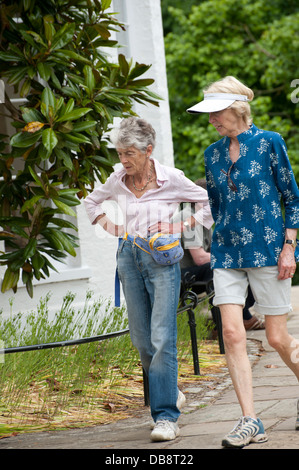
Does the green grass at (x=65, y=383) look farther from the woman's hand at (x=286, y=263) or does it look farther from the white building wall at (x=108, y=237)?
the woman's hand at (x=286, y=263)

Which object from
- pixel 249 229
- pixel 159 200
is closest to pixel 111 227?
pixel 159 200

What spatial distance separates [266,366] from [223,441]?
284 cm

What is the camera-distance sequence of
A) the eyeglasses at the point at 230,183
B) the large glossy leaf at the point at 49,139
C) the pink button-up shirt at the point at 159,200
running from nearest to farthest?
the eyeglasses at the point at 230,183, the pink button-up shirt at the point at 159,200, the large glossy leaf at the point at 49,139

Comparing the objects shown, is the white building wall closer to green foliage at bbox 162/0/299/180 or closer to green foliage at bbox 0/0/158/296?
green foliage at bbox 0/0/158/296

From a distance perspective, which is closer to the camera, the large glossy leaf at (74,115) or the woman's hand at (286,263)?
the woman's hand at (286,263)

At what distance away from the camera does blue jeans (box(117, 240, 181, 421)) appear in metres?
4.61

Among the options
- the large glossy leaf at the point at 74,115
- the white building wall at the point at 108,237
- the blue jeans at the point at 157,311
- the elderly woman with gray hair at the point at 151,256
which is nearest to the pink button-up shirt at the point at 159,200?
the elderly woman with gray hair at the point at 151,256

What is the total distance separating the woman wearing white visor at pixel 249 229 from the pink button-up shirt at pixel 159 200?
0.40 m

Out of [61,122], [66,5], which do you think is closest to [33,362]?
[61,122]

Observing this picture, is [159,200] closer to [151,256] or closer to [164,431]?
[151,256]

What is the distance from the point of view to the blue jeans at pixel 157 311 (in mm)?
4605

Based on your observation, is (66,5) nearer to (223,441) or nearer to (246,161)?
(246,161)

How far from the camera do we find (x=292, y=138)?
20.7 m

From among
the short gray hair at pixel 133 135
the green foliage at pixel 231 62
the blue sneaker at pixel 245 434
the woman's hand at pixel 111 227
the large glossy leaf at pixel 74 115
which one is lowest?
the blue sneaker at pixel 245 434
